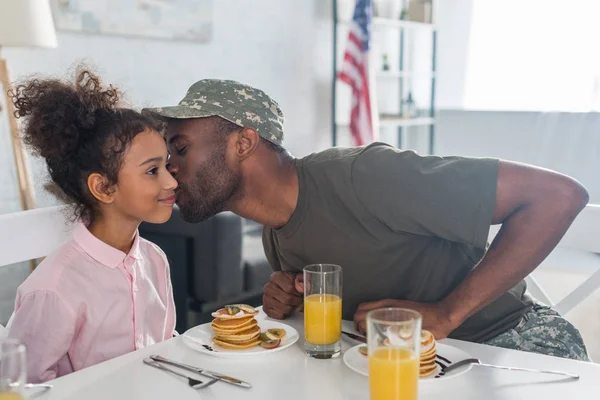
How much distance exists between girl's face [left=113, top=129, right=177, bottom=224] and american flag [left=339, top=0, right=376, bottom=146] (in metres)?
3.51

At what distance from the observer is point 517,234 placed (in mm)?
1395

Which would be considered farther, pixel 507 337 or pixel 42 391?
pixel 507 337

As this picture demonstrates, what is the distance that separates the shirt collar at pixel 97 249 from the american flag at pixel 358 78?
11.8 feet

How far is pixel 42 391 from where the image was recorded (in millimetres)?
1091

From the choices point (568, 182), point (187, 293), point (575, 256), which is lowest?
point (575, 256)

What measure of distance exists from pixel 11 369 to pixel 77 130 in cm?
81

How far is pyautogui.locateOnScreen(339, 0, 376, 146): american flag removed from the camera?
494 centimetres

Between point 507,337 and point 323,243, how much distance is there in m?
0.46

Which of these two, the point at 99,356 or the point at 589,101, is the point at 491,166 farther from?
the point at 589,101

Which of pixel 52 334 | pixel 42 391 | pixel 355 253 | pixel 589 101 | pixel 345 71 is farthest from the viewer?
pixel 589 101

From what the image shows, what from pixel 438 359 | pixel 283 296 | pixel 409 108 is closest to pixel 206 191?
pixel 283 296

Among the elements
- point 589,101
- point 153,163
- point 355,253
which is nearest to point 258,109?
point 153,163

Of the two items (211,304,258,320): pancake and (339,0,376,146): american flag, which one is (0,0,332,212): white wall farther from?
(211,304,258,320): pancake

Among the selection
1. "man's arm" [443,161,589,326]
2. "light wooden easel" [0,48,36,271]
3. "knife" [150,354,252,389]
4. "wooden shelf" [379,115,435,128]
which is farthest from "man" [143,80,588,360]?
"wooden shelf" [379,115,435,128]
